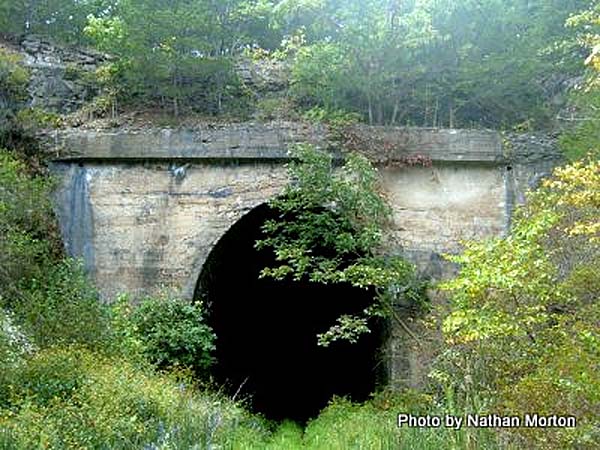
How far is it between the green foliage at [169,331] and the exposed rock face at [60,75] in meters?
4.17

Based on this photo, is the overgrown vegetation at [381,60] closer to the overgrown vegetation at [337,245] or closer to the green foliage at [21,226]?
the overgrown vegetation at [337,245]

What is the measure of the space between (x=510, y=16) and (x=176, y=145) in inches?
227

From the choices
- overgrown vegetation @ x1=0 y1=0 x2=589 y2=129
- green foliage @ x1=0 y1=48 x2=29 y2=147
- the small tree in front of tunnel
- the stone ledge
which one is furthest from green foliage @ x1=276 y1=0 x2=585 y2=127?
green foliage @ x1=0 y1=48 x2=29 y2=147

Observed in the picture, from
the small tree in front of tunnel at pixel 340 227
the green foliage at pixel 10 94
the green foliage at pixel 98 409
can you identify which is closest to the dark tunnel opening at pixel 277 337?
the small tree in front of tunnel at pixel 340 227

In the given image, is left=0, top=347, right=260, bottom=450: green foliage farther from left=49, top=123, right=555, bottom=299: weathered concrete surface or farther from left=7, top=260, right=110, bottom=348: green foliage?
left=49, top=123, right=555, bottom=299: weathered concrete surface

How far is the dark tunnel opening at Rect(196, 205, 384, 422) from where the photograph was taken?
507 inches

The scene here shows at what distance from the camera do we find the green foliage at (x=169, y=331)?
33.0ft

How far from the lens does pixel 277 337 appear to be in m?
18.4

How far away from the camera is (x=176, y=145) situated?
11266 mm

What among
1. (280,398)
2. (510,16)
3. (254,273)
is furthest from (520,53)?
(280,398)

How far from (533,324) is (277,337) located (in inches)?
461

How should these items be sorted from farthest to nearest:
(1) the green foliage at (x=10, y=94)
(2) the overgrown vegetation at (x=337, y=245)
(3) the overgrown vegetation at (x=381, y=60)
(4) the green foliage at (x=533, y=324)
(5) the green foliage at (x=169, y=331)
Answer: (3) the overgrown vegetation at (x=381, y=60)
(1) the green foliage at (x=10, y=94)
(5) the green foliage at (x=169, y=331)
(2) the overgrown vegetation at (x=337, y=245)
(4) the green foliage at (x=533, y=324)

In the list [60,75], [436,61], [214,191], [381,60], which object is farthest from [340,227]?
[60,75]

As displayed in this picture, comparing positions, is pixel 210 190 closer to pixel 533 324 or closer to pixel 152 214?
pixel 152 214
